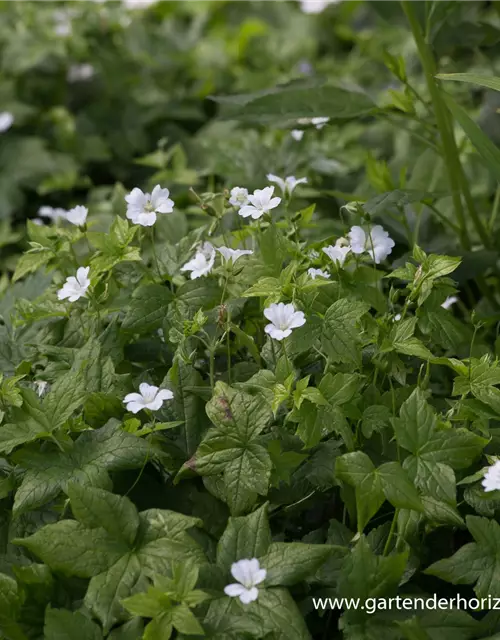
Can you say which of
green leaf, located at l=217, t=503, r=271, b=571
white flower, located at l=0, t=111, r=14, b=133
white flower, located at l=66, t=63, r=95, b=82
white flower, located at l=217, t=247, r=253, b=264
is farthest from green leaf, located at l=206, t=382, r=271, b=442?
white flower, located at l=66, t=63, r=95, b=82

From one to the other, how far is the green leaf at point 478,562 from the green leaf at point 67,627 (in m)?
0.42

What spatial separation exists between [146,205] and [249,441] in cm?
40

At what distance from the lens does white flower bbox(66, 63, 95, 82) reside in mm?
2527

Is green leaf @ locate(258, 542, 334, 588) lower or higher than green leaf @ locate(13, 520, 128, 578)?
higher

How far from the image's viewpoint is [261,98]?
153 centimetres

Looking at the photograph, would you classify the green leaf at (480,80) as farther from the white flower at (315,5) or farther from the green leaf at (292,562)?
the white flower at (315,5)

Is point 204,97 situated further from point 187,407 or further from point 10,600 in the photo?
point 10,600

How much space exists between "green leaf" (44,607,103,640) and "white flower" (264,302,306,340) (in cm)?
42

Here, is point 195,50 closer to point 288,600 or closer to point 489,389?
point 489,389

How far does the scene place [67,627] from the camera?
95 centimetres

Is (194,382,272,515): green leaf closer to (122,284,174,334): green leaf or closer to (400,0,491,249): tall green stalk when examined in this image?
(122,284,174,334): green leaf

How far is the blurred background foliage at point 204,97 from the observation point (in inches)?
73.7

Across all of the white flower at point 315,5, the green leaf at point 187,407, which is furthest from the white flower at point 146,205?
the white flower at point 315,5

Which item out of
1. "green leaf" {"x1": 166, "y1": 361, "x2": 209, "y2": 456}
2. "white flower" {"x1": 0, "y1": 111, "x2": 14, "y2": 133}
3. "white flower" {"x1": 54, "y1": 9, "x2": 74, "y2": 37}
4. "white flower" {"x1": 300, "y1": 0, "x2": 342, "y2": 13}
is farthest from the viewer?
"white flower" {"x1": 300, "y1": 0, "x2": 342, "y2": 13}
